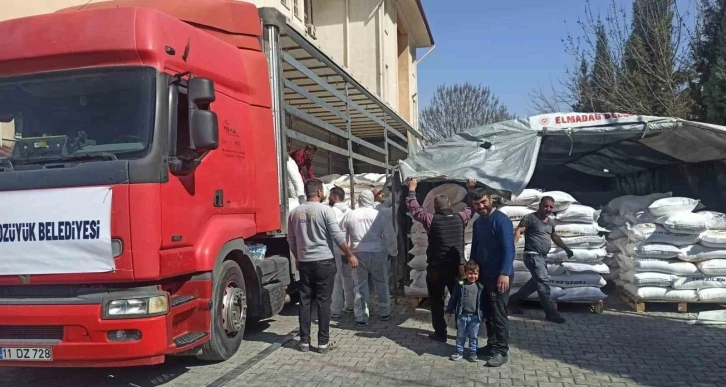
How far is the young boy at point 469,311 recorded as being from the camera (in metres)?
5.84

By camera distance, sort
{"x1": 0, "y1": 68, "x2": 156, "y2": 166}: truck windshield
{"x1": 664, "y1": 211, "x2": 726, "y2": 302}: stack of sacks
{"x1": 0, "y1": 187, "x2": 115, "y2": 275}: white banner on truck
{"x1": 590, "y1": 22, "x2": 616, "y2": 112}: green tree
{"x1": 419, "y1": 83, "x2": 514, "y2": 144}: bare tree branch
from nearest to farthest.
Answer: {"x1": 0, "y1": 187, "x2": 115, "y2": 275}: white banner on truck, {"x1": 0, "y1": 68, "x2": 156, "y2": 166}: truck windshield, {"x1": 664, "y1": 211, "x2": 726, "y2": 302}: stack of sacks, {"x1": 590, "y1": 22, "x2": 616, "y2": 112}: green tree, {"x1": 419, "y1": 83, "x2": 514, "y2": 144}: bare tree branch

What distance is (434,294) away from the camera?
6641 mm

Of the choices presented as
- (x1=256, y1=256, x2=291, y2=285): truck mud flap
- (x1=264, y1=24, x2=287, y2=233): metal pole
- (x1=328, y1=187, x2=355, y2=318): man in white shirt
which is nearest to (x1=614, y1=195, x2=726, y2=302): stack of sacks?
(x1=328, y1=187, x2=355, y2=318): man in white shirt

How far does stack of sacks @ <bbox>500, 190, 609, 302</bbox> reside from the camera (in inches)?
313

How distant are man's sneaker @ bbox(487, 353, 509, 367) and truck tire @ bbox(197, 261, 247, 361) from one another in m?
2.48

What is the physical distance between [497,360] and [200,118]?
3.56 metres

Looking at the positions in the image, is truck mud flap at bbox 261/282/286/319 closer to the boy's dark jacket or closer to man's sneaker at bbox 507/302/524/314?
the boy's dark jacket

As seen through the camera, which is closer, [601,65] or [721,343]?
[721,343]

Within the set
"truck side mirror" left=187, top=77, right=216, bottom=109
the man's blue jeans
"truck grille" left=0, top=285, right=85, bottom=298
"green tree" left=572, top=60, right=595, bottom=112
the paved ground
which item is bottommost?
the paved ground

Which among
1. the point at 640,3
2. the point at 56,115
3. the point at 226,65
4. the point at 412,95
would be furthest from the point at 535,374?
the point at 412,95

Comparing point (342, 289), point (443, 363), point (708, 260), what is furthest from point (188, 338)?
point (708, 260)

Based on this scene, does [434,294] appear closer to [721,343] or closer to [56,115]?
[721,343]

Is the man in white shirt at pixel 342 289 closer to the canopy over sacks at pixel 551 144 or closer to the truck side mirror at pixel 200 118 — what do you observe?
the canopy over sacks at pixel 551 144

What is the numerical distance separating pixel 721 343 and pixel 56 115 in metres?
6.96
